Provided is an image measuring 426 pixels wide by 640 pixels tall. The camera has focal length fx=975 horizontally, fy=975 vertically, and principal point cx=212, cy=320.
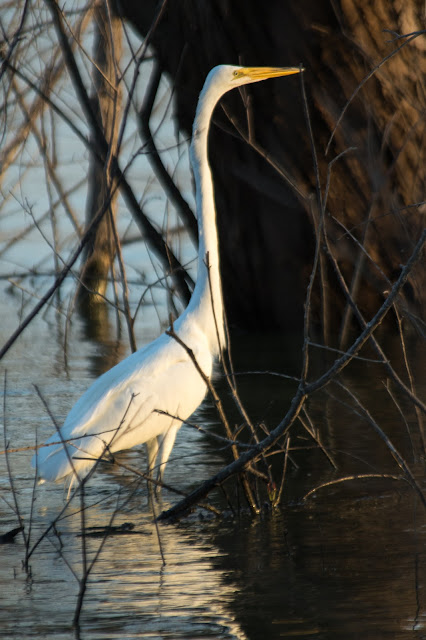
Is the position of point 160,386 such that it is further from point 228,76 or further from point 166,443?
point 228,76

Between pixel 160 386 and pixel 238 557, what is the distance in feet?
4.08

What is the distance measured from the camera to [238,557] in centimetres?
370

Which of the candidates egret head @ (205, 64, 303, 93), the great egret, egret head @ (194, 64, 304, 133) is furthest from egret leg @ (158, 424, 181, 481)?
egret head @ (205, 64, 303, 93)

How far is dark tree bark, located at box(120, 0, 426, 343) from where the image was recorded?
8.38 metres

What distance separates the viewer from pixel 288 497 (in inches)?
178

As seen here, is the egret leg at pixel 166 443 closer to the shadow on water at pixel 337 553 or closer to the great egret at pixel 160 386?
the great egret at pixel 160 386

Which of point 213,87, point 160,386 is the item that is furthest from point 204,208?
point 160,386

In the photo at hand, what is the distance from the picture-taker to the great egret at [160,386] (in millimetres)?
4457

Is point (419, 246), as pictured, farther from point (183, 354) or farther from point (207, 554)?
point (183, 354)

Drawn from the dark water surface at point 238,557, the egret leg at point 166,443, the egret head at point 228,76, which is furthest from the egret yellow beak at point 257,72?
the dark water surface at point 238,557

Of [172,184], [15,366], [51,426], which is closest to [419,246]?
[51,426]

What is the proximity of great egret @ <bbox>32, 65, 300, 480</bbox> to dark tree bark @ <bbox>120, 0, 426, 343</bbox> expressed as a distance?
2973 mm

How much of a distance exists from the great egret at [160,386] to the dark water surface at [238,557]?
0.82 ft

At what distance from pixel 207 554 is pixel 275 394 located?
126 inches
